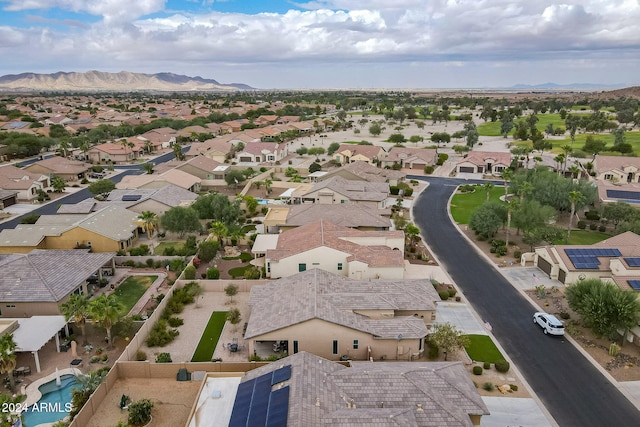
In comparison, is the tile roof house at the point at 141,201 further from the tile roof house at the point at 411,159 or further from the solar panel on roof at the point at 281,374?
the tile roof house at the point at 411,159

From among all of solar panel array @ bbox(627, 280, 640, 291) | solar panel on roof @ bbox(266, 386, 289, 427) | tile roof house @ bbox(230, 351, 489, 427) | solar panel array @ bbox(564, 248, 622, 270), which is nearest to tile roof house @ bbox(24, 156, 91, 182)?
tile roof house @ bbox(230, 351, 489, 427)

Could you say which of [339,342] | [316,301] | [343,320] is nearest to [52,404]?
[316,301]

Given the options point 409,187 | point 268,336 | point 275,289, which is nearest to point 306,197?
point 409,187

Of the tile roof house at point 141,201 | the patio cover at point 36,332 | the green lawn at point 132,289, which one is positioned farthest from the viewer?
the tile roof house at point 141,201

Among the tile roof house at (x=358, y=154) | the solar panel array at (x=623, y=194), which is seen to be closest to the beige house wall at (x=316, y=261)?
the solar panel array at (x=623, y=194)

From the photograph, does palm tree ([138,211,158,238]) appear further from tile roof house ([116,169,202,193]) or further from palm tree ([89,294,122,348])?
palm tree ([89,294,122,348])

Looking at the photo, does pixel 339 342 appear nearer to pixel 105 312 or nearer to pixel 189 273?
pixel 105 312

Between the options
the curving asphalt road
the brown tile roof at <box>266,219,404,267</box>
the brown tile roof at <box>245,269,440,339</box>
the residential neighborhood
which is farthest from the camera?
the brown tile roof at <box>266,219,404,267</box>
